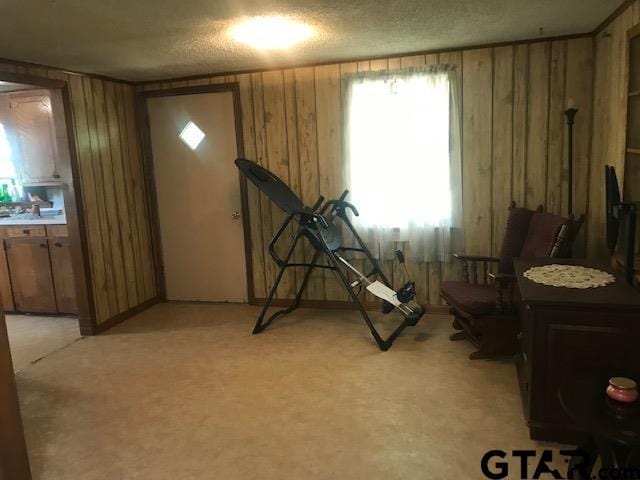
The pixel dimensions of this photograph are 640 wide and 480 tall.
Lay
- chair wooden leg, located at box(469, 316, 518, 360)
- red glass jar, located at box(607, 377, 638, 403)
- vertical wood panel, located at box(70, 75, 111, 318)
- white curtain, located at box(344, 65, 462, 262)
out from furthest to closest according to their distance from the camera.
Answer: vertical wood panel, located at box(70, 75, 111, 318), white curtain, located at box(344, 65, 462, 262), chair wooden leg, located at box(469, 316, 518, 360), red glass jar, located at box(607, 377, 638, 403)

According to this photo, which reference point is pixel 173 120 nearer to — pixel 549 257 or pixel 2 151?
pixel 2 151

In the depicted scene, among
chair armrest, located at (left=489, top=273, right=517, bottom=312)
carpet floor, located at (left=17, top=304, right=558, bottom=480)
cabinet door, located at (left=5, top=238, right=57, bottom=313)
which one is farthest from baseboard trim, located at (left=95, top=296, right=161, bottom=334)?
chair armrest, located at (left=489, top=273, right=517, bottom=312)

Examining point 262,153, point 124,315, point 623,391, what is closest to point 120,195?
point 124,315

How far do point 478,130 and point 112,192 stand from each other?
3287mm

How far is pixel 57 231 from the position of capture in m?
4.70

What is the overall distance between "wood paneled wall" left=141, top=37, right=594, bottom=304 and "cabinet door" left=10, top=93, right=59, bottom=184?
4.03ft

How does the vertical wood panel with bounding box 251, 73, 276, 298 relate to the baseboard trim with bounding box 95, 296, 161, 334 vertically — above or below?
above

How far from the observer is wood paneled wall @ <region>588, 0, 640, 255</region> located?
2.98m

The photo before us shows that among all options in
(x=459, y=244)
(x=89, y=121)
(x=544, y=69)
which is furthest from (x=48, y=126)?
(x=544, y=69)

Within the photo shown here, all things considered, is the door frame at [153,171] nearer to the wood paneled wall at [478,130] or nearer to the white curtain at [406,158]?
the wood paneled wall at [478,130]

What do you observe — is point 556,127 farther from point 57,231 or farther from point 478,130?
point 57,231

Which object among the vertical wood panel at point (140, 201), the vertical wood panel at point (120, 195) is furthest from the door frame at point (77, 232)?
the vertical wood panel at point (140, 201)

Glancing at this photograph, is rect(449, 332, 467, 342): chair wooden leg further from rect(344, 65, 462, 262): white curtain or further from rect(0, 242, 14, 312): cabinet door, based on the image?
rect(0, 242, 14, 312): cabinet door

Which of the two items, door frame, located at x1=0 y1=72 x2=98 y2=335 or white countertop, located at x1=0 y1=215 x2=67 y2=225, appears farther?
Result: white countertop, located at x1=0 y1=215 x2=67 y2=225
